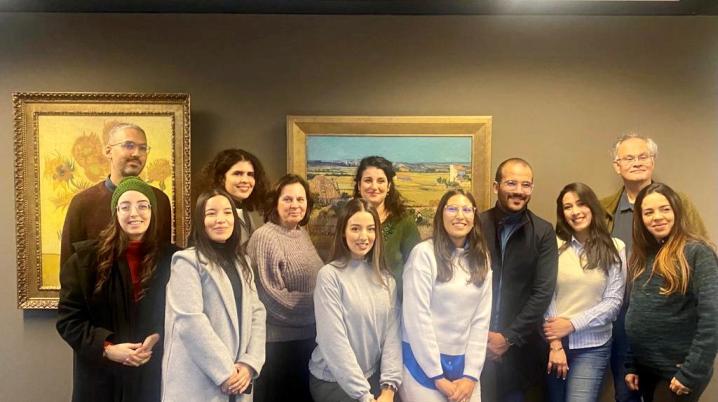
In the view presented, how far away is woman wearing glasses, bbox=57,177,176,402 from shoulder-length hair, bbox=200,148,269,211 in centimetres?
35

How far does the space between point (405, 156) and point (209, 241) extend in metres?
1.17

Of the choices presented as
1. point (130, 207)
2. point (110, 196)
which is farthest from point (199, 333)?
point (110, 196)

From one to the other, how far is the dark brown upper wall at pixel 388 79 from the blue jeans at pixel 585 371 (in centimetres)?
80

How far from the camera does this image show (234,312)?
2121 millimetres

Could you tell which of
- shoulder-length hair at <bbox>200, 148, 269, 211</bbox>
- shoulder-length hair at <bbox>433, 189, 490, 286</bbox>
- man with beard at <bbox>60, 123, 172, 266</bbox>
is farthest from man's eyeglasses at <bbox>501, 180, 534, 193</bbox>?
man with beard at <bbox>60, 123, 172, 266</bbox>

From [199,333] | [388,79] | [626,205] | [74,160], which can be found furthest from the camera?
[388,79]

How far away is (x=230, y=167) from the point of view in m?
2.51

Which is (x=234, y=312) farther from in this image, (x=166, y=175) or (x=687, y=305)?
(x=687, y=305)

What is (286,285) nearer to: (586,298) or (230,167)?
(230,167)

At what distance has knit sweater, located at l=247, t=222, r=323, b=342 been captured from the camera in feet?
7.73

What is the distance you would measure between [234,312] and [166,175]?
100cm

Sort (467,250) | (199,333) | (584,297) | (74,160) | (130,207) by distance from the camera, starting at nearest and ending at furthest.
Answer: (199,333) → (130,207) → (467,250) → (584,297) → (74,160)

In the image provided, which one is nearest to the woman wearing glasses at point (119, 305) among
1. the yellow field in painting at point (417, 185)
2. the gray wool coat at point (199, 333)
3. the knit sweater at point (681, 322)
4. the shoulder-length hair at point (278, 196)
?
the gray wool coat at point (199, 333)

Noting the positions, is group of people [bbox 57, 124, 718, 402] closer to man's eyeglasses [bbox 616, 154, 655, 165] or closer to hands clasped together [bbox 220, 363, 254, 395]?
hands clasped together [bbox 220, 363, 254, 395]
